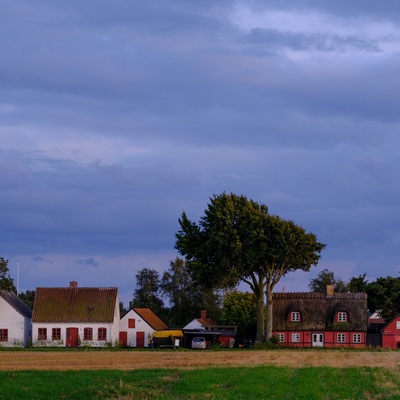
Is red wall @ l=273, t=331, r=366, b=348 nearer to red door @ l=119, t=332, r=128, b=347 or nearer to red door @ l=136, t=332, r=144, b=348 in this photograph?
red door @ l=136, t=332, r=144, b=348

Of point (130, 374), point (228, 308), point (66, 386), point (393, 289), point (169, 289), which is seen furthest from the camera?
point (169, 289)

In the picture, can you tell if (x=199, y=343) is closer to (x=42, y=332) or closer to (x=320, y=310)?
(x=320, y=310)

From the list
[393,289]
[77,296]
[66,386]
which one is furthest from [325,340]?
[66,386]

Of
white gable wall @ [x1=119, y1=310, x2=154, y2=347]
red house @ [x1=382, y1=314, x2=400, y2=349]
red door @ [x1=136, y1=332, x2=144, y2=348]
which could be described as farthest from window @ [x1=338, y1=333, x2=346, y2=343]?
red door @ [x1=136, y1=332, x2=144, y2=348]

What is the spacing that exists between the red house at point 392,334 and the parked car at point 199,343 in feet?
68.0

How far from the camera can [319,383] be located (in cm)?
3616

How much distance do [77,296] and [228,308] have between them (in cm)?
2366

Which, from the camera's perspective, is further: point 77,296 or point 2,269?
point 77,296

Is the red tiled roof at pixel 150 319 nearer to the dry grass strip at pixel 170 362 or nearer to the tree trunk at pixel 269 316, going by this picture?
the tree trunk at pixel 269 316

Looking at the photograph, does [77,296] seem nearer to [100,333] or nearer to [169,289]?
[100,333]

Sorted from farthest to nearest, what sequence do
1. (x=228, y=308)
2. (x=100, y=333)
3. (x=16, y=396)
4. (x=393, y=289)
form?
(x=228, y=308) → (x=393, y=289) → (x=100, y=333) → (x=16, y=396)

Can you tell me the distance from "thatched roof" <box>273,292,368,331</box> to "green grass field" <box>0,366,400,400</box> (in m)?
54.7

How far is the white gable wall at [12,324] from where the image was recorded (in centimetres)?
9500

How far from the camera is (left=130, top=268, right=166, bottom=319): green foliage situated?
129250 mm
